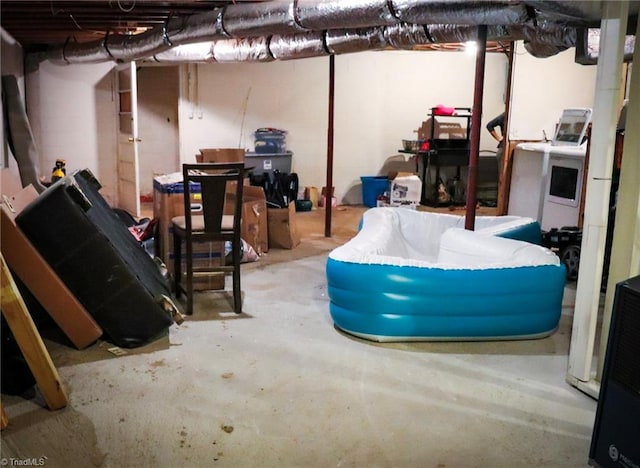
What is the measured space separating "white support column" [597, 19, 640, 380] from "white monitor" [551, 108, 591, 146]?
3.19 meters

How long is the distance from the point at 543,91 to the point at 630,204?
4.30 meters

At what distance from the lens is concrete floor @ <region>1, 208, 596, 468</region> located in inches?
88.7

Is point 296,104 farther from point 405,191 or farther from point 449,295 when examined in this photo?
point 449,295

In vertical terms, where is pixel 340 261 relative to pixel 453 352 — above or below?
above

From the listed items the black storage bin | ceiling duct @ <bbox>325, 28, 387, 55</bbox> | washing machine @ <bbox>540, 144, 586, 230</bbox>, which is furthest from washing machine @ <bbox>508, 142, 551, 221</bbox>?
the black storage bin

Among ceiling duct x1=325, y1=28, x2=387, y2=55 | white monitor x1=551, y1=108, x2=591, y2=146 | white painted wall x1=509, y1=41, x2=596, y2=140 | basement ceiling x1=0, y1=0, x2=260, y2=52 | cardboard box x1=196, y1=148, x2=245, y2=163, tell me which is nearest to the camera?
ceiling duct x1=325, y1=28, x2=387, y2=55

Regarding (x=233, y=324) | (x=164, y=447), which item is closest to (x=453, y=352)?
(x=233, y=324)

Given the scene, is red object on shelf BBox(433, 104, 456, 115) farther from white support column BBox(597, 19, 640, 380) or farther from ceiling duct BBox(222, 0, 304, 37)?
white support column BBox(597, 19, 640, 380)

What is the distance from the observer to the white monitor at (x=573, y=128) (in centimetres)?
560

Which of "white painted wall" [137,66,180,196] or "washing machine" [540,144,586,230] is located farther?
"white painted wall" [137,66,180,196]

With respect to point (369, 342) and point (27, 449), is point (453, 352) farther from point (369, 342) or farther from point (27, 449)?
point (27, 449)

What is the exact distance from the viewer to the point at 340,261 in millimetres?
3277

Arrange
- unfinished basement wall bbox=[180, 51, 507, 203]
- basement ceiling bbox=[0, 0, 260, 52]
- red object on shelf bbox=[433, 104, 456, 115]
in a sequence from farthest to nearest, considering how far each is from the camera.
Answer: unfinished basement wall bbox=[180, 51, 507, 203] < red object on shelf bbox=[433, 104, 456, 115] < basement ceiling bbox=[0, 0, 260, 52]

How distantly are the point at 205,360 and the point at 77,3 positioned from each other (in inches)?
119
